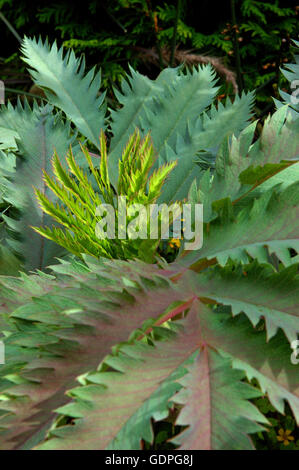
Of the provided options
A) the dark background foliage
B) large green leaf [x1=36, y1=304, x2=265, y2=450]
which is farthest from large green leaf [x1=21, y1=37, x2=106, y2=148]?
the dark background foliage

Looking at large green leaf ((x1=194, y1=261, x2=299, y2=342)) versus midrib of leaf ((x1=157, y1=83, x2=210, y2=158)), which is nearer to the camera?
large green leaf ((x1=194, y1=261, x2=299, y2=342))

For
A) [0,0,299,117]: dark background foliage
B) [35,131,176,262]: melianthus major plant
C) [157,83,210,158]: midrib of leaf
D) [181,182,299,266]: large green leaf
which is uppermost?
[0,0,299,117]: dark background foliage

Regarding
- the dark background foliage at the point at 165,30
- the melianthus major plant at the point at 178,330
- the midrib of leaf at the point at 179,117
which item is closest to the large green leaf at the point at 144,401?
the melianthus major plant at the point at 178,330

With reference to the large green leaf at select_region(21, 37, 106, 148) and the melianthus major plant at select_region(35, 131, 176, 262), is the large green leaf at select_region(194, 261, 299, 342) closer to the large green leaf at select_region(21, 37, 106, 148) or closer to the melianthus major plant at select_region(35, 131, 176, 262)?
the melianthus major plant at select_region(35, 131, 176, 262)

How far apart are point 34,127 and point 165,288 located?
0.48 meters

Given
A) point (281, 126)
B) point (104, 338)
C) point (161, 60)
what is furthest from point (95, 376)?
point (161, 60)

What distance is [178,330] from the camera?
571 mm

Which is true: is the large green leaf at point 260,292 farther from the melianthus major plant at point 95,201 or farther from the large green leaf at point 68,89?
the large green leaf at point 68,89

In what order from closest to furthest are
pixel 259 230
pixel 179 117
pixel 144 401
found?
pixel 144 401, pixel 259 230, pixel 179 117

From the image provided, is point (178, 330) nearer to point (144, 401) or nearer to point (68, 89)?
point (144, 401)

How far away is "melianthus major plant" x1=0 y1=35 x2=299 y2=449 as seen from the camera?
0.49 metres

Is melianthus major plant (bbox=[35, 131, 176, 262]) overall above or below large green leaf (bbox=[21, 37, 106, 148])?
below

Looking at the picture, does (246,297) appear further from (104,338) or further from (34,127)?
(34,127)

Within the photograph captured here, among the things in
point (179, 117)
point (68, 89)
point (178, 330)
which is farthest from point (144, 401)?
point (68, 89)
